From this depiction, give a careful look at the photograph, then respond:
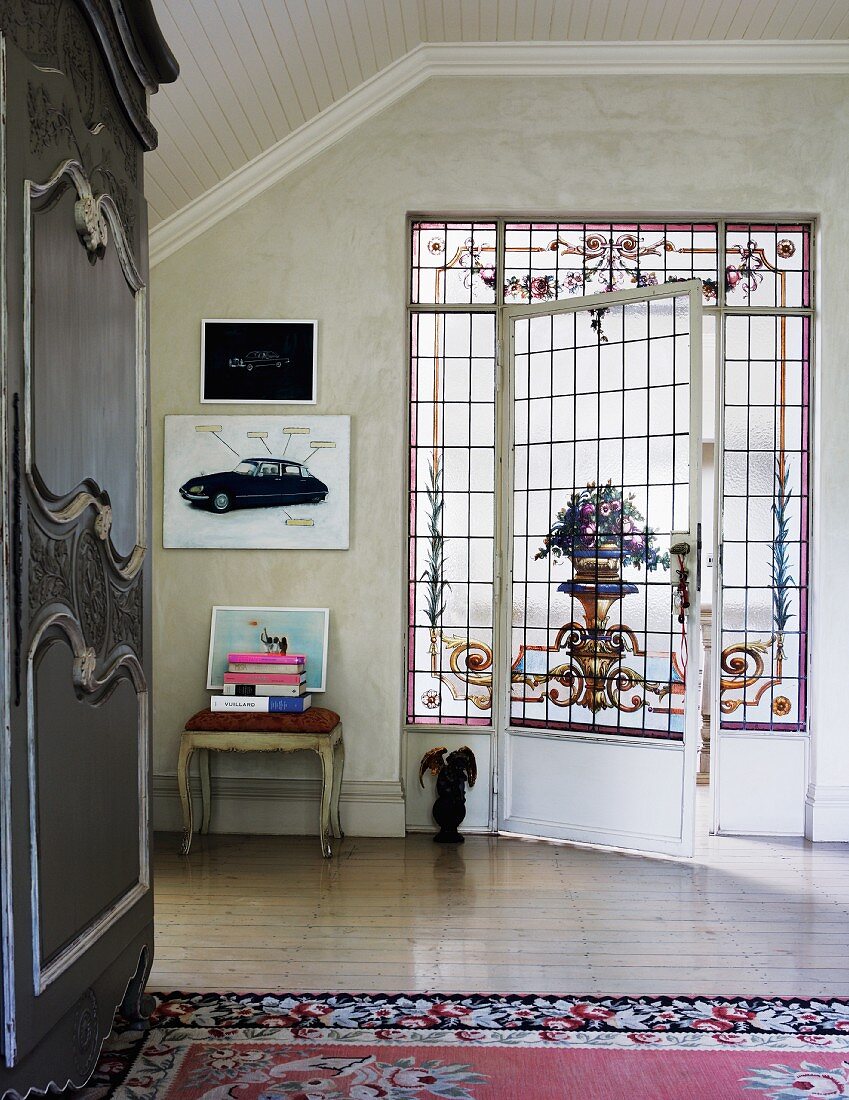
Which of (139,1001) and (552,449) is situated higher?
(552,449)

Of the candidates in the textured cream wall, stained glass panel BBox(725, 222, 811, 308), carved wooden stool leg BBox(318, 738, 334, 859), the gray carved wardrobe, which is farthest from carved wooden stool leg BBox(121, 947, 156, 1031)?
stained glass panel BBox(725, 222, 811, 308)

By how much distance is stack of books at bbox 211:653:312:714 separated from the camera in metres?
4.51

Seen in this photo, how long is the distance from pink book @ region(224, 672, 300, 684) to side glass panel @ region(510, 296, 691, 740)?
1.07m

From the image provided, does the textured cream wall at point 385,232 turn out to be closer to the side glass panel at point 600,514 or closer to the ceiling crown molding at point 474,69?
the ceiling crown molding at point 474,69

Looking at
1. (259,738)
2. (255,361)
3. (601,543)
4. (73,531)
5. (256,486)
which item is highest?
(255,361)

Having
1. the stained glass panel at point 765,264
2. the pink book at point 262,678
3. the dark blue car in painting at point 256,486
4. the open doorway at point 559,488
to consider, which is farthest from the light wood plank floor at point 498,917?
the stained glass panel at point 765,264

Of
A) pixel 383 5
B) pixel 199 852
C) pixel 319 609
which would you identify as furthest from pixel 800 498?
pixel 199 852

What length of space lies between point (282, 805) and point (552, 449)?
211cm

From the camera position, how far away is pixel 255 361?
15.9 ft

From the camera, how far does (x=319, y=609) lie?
4.80 meters

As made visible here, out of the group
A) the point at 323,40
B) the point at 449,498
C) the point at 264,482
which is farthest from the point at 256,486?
the point at 323,40

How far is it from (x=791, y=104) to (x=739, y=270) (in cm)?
79

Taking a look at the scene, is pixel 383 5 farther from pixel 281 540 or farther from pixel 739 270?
pixel 281 540

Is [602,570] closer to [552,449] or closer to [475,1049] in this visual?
[552,449]
